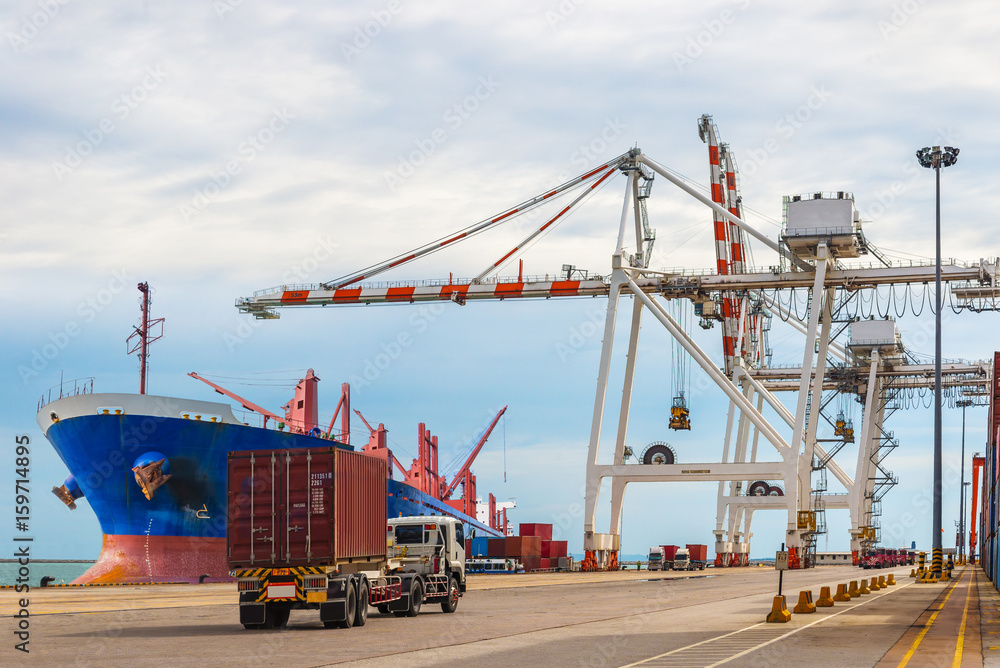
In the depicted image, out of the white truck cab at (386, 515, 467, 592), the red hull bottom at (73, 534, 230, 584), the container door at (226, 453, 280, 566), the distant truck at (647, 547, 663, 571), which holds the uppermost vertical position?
the container door at (226, 453, 280, 566)

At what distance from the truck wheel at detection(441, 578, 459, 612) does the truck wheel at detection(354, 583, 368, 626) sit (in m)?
4.53

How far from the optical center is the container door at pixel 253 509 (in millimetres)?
20172

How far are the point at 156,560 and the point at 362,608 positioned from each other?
25724mm

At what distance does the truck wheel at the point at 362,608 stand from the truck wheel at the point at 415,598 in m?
2.52

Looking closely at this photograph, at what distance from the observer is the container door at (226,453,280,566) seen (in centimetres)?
2017

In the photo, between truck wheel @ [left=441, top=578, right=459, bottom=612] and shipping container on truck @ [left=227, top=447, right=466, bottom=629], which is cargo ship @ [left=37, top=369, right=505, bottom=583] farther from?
shipping container on truck @ [left=227, top=447, right=466, bottom=629]

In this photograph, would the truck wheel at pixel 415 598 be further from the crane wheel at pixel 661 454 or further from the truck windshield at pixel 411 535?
the crane wheel at pixel 661 454

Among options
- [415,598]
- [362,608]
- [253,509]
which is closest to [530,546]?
[415,598]

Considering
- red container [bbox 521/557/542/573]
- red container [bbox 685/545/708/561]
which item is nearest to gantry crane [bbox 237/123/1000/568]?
red container [bbox 521/557/542/573]

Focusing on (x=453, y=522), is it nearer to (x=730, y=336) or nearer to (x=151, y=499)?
(x=151, y=499)

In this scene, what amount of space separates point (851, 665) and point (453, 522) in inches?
525

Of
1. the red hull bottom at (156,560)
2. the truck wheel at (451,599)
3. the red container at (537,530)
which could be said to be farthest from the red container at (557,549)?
the truck wheel at (451,599)

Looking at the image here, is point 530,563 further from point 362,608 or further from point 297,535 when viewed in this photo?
point 297,535

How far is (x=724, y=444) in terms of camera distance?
276 feet
